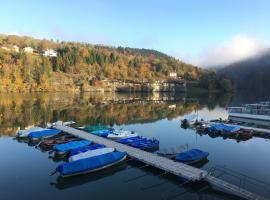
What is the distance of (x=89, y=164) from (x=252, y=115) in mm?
61119

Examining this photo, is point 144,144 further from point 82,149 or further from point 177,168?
point 177,168

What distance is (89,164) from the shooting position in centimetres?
3659

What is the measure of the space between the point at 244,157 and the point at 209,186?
1649 centimetres

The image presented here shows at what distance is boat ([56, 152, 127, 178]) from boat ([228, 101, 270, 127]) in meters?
53.4

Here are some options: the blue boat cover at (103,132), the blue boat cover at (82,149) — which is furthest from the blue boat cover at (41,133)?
the blue boat cover at (82,149)

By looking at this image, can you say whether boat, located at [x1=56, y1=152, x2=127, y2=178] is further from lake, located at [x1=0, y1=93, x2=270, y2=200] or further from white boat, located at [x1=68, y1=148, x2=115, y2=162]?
white boat, located at [x1=68, y1=148, x2=115, y2=162]

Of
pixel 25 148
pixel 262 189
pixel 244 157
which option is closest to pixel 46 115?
pixel 25 148

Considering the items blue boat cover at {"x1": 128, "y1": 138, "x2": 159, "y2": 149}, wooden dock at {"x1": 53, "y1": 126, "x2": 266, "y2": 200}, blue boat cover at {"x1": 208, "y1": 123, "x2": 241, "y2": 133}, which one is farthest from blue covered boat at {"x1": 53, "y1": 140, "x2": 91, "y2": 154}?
blue boat cover at {"x1": 208, "y1": 123, "x2": 241, "y2": 133}

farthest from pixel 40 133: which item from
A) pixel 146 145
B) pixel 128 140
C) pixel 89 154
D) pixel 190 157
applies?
pixel 190 157

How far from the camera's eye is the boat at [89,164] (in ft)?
114

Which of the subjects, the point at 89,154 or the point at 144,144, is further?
the point at 144,144

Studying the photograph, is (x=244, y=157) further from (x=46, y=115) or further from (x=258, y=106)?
(x=46, y=115)

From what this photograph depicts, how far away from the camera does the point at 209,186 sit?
109ft

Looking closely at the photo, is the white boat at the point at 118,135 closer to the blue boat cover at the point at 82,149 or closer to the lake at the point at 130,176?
the lake at the point at 130,176
